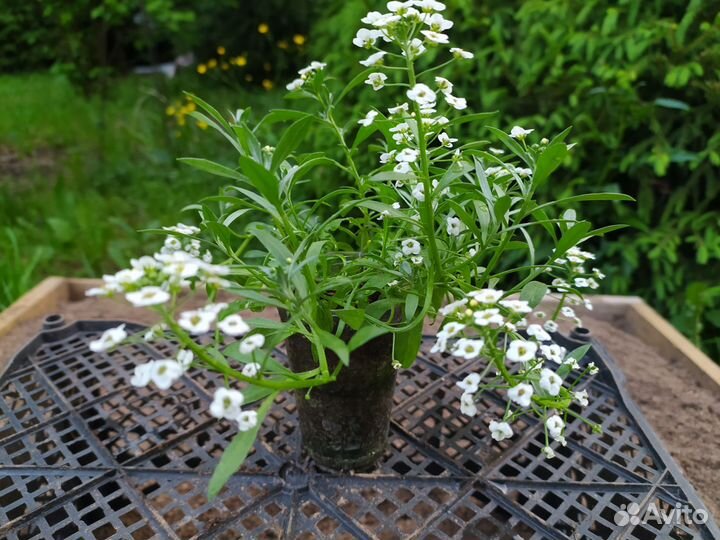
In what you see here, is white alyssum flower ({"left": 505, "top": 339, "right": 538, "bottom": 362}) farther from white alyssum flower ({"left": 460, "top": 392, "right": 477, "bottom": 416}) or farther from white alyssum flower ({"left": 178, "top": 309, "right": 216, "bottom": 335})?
white alyssum flower ({"left": 178, "top": 309, "right": 216, "bottom": 335})

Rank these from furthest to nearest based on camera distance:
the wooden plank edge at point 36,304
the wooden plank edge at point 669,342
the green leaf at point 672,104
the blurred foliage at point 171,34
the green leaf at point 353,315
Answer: the blurred foliage at point 171,34, the green leaf at point 672,104, the wooden plank edge at point 36,304, the wooden plank edge at point 669,342, the green leaf at point 353,315

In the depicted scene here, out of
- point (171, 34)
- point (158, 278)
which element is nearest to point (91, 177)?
point (171, 34)

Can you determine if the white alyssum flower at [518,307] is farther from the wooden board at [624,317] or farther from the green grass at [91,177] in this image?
the green grass at [91,177]

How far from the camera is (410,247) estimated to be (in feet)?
2.45

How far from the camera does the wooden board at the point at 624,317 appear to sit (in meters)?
1.33

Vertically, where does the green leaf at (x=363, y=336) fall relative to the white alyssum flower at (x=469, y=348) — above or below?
below

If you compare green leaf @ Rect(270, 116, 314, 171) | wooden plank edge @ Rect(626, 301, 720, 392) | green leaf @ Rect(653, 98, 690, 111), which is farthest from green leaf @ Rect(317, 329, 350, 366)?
green leaf @ Rect(653, 98, 690, 111)

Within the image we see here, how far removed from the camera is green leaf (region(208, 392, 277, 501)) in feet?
1.77

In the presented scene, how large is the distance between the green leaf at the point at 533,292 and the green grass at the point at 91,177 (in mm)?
1620

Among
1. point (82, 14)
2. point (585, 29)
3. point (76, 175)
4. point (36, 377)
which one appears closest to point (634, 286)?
point (585, 29)

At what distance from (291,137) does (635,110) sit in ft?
4.72

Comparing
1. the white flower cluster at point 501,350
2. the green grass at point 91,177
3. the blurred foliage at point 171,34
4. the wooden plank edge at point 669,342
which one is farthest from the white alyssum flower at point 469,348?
the blurred foliage at point 171,34

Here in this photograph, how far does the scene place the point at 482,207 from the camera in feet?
2.53

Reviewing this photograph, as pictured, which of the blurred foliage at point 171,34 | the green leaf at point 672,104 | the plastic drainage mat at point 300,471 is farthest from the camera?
the blurred foliage at point 171,34
